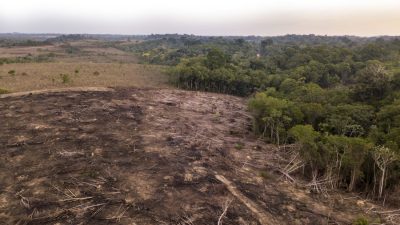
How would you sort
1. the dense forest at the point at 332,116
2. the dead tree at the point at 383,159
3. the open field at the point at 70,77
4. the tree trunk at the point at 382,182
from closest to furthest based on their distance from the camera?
the dead tree at the point at 383,159, the tree trunk at the point at 382,182, the dense forest at the point at 332,116, the open field at the point at 70,77

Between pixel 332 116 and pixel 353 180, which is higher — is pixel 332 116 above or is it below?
above

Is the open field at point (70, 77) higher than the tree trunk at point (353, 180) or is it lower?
higher

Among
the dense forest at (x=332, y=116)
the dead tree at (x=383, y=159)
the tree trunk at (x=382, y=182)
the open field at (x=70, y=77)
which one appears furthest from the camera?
the open field at (x=70, y=77)

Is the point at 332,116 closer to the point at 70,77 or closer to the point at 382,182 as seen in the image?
the point at 382,182

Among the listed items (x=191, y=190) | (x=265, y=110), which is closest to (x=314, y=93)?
(x=265, y=110)

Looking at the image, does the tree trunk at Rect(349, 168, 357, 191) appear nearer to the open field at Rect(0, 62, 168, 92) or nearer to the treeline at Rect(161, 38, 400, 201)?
the treeline at Rect(161, 38, 400, 201)

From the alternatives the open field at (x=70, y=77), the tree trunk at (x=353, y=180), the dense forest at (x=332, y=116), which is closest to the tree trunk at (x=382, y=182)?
the dense forest at (x=332, y=116)

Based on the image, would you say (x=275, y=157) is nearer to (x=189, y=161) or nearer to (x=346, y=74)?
(x=189, y=161)

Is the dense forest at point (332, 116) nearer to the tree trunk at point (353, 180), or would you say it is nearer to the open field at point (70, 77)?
the tree trunk at point (353, 180)

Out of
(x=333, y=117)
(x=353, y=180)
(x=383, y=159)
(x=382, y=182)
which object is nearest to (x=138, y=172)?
(x=353, y=180)
